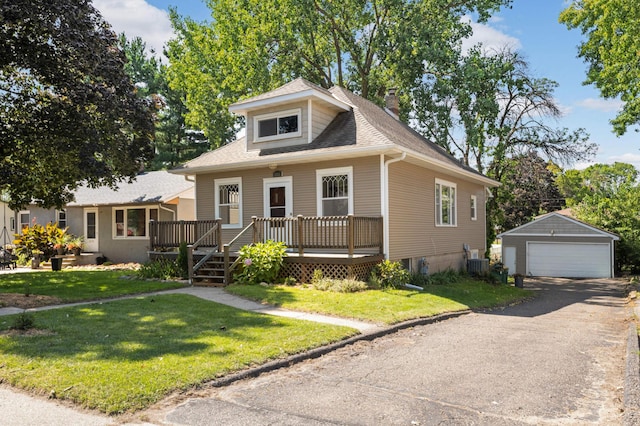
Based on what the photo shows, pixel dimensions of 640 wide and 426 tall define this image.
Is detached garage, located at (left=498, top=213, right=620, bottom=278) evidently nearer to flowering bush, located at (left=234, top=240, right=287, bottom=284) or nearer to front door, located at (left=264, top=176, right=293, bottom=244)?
front door, located at (left=264, top=176, right=293, bottom=244)

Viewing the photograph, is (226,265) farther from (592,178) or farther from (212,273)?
(592,178)

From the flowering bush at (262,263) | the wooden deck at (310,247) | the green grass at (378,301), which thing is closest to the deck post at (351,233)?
the wooden deck at (310,247)

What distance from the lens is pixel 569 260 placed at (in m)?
26.1

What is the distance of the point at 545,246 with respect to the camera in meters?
26.7

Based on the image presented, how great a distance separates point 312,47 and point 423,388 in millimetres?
24412

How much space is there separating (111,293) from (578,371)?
989 cm

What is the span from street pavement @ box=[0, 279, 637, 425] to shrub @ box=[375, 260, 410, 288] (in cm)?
409

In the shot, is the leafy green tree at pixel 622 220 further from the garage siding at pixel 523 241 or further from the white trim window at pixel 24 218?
the white trim window at pixel 24 218

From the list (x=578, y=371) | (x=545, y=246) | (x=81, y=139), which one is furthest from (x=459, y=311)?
(x=545, y=246)

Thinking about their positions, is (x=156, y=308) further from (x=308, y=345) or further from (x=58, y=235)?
(x=58, y=235)

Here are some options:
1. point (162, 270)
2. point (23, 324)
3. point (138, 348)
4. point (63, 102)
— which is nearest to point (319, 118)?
point (162, 270)

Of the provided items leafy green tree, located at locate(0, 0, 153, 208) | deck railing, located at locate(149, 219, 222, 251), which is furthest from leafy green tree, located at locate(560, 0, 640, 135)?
leafy green tree, located at locate(0, 0, 153, 208)

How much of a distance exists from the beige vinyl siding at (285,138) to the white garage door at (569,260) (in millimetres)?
17679

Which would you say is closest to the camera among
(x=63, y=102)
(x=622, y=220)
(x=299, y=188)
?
(x=63, y=102)
